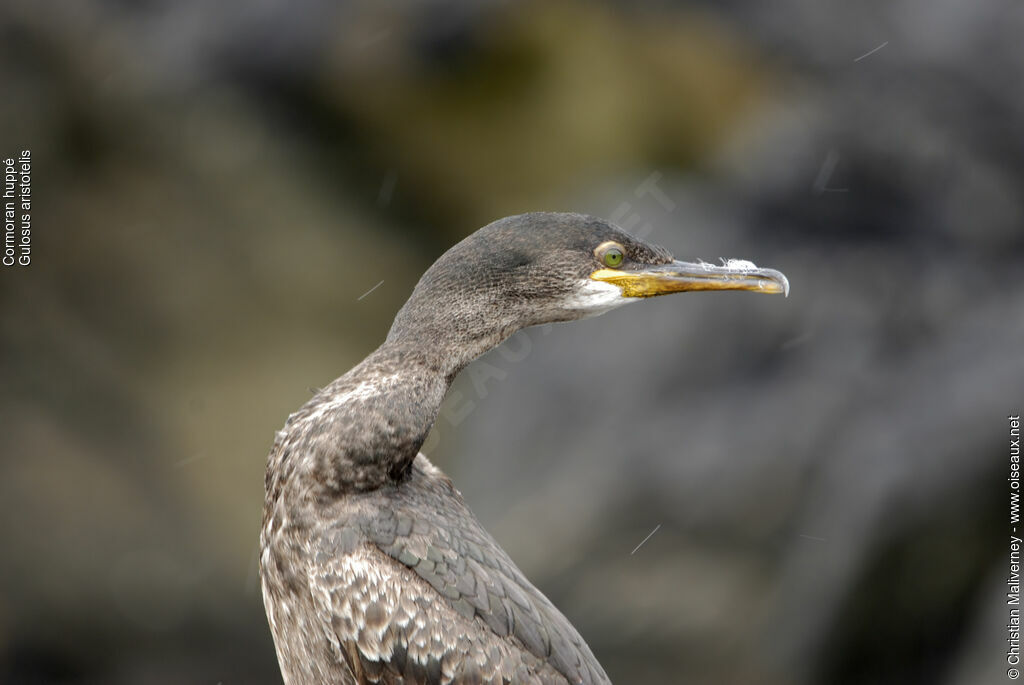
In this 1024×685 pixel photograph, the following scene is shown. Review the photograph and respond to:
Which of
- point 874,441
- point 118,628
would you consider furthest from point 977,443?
point 118,628

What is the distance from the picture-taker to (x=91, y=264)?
7418 mm

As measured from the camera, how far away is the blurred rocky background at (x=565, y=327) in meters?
6.71

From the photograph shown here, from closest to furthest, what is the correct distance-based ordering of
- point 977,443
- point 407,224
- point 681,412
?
point 977,443 < point 681,412 < point 407,224

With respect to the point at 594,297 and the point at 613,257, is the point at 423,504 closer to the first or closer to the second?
the point at 594,297

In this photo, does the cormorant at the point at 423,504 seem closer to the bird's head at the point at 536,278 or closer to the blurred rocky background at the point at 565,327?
the bird's head at the point at 536,278

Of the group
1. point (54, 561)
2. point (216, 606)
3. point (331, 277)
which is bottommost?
point (216, 606)

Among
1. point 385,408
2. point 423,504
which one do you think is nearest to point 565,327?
point 423,504

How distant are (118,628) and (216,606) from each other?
2.11 ft

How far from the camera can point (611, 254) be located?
3.29m

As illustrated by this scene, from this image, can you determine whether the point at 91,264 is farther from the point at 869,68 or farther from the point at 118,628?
the point at 869,68

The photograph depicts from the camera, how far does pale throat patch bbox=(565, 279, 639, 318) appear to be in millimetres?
3293

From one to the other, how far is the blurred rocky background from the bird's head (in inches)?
148

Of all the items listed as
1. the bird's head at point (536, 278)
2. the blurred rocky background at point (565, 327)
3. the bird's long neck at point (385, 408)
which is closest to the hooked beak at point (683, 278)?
the bird's head at point (536, 278)

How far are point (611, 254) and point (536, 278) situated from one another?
24cm
